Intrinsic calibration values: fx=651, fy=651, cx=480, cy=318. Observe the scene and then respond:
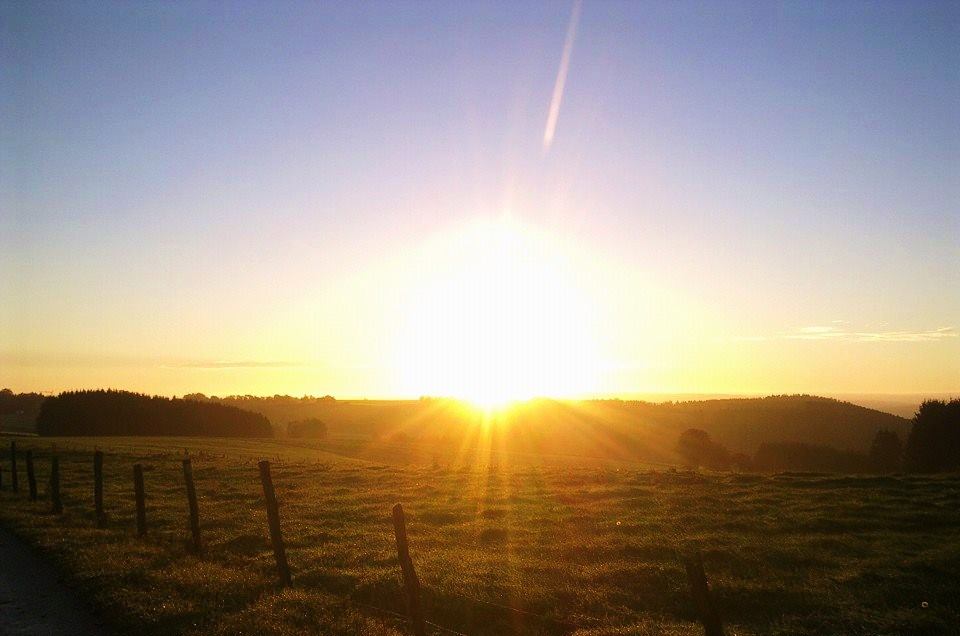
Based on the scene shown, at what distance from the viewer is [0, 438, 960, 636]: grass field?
44.9 ft

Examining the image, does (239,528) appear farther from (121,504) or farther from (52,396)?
(52,396)

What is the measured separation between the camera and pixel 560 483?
3666cm

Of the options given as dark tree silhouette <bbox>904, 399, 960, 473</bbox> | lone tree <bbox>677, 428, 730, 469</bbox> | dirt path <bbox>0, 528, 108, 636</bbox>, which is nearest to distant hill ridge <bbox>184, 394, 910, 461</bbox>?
lone tree <bbox>677, 428, 730, 469</bbox>

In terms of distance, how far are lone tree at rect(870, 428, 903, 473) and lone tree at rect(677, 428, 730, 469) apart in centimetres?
1829

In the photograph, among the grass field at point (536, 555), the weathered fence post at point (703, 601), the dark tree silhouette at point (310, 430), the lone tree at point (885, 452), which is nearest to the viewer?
the weathered fence post at point (703, 601)

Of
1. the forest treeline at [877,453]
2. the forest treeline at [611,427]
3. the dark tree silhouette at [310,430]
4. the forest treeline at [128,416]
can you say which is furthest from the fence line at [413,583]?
the dark tree silhouette at [310,430]

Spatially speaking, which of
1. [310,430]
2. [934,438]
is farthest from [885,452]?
[310,430]

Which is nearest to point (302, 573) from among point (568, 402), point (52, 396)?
point (52, 396)

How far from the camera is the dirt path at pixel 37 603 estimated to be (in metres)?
12.3

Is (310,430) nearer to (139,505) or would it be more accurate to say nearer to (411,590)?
(139,505)

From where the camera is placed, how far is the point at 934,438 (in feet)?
156

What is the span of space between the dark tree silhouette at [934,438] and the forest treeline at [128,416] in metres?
93.4

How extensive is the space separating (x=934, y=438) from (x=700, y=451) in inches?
1396

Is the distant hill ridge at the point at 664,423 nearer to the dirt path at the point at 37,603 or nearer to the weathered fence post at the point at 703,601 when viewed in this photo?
the dirt path at the point at 37,603
